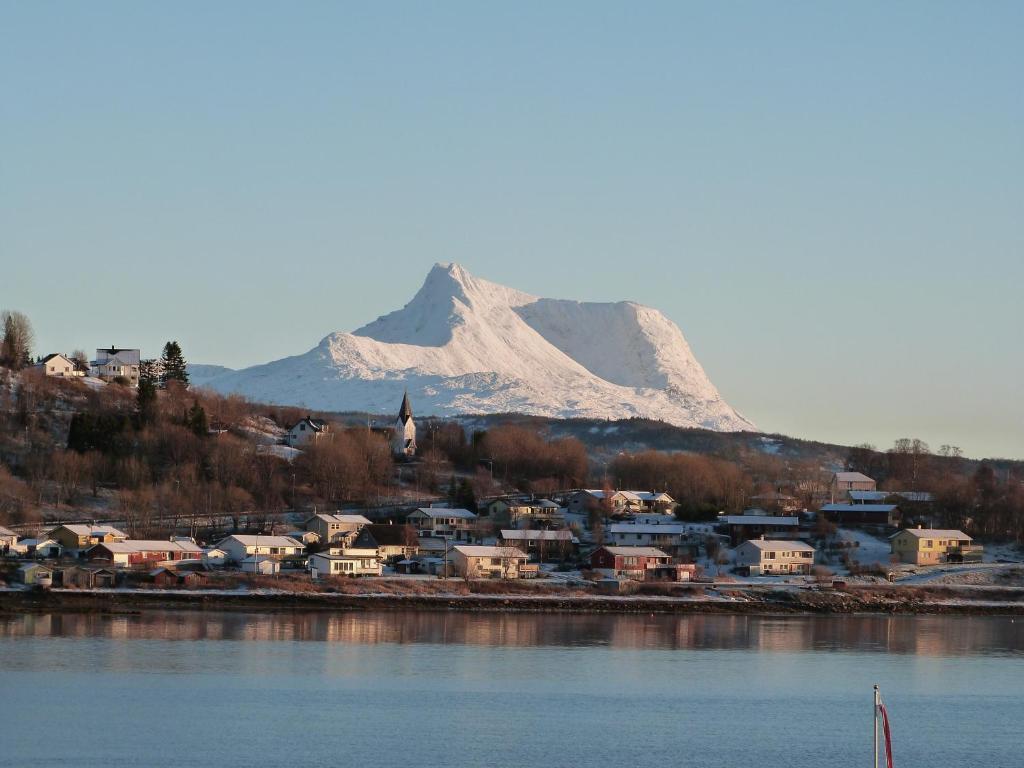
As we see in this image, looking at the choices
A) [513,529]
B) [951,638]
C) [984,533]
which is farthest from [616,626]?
[984,533]

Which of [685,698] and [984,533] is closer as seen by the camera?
[685,698]

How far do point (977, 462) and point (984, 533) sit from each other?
55.1 metres

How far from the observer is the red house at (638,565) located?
179 ft

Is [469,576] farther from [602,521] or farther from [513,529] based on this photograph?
[602,521]

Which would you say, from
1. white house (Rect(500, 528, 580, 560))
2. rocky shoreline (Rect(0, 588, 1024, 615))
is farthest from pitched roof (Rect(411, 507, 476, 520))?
rocky shoreline (Rect(0, 588, 1024, 615))

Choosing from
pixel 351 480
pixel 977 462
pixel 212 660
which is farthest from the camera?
pixel 977 462

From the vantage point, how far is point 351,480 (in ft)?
223

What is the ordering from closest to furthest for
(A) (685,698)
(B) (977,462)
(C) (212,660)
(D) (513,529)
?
1. (A) (685,698)
2. (C) (212,660)
3. (D) (513,529)
4. (B) (977,462)

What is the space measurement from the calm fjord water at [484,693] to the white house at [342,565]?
7301mm

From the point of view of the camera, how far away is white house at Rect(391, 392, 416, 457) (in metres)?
79.9

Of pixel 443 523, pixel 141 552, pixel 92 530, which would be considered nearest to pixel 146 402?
pixel 443 523

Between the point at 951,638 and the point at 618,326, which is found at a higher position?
the point at 618,326

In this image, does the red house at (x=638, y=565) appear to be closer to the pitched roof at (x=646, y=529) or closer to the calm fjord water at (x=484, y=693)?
the pitched roof at (x=646, y=529)

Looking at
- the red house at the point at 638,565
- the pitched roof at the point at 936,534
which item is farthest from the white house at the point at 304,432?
the pitched roof at the point at 936,534
